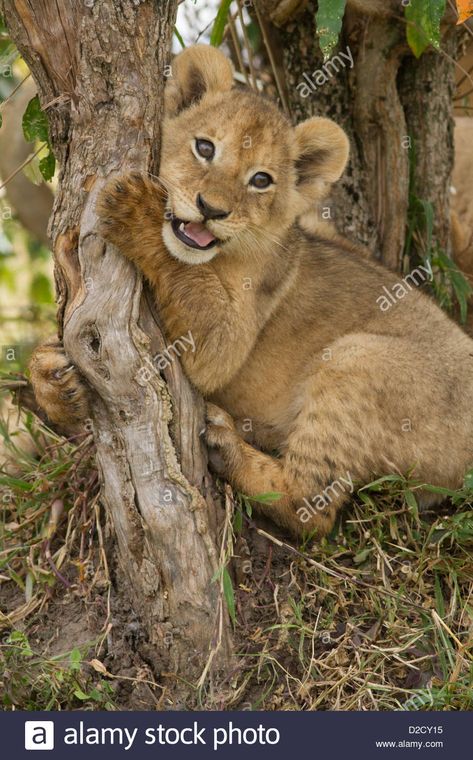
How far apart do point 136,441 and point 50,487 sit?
4.56 feet

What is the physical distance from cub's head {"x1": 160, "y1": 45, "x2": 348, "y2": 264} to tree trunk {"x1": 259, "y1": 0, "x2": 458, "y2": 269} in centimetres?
134

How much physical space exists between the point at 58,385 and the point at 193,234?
1.14 m

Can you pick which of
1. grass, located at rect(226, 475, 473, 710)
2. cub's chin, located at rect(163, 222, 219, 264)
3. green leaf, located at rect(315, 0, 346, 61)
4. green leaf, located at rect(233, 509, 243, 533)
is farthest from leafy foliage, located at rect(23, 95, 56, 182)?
grass, located at rect(226, 475, 473, 710)

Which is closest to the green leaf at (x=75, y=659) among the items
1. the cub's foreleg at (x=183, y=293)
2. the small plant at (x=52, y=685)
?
the small plant at (x=52, y=685)

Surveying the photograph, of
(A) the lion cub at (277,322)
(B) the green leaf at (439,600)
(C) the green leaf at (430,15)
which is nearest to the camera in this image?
(A) the lion cub at (277,322)

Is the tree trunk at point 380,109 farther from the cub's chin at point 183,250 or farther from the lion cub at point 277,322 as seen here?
the cub's chin at point 183,250

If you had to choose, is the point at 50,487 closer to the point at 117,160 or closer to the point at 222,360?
the point at 222,360

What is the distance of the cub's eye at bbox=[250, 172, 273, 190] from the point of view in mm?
5740

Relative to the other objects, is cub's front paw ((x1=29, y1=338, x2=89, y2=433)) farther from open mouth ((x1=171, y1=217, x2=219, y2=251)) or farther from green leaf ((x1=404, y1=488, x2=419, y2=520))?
green leaf ((x1=404, y1=488, x2=419, y2=520))

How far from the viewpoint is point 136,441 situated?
5.13m

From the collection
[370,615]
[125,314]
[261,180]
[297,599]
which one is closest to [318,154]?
[261,180]

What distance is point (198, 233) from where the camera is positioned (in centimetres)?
538

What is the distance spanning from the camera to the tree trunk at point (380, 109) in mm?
7246

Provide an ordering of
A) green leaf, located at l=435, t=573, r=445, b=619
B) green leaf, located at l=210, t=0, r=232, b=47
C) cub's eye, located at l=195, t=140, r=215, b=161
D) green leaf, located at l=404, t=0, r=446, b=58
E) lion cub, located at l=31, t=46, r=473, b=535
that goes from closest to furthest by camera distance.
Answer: lion cub, located at l=31, t=46, r=473, b=535 → green leaf, located at l=404, t=0, r=446, b=58 → cub's eye, located at l=195, t=140, r=215, b=161 → green leaf, located at l=435, t=573, r=445, b=619 → green leaf, located at l=210, t=0, r=232, b=47
